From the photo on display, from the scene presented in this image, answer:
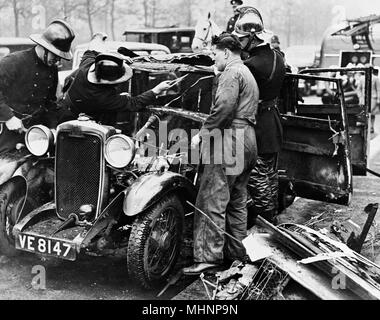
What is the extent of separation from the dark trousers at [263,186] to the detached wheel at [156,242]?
2.85ft

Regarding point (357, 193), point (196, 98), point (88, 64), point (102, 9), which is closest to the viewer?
point (88, 64)

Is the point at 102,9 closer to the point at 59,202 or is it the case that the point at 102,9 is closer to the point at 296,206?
the point at 296,206

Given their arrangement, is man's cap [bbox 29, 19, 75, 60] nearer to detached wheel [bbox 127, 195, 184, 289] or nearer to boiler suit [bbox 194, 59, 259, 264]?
boiler suit [bbox 194, 59, 259, 264]

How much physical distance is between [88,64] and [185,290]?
81.9 inches

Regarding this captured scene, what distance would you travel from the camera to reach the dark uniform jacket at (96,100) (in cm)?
442

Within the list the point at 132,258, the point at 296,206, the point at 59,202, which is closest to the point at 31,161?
the point at 59,202

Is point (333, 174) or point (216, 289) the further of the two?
point (333, 174)

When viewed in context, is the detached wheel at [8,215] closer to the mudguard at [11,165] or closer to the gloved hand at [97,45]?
the mudguard at [11,165]

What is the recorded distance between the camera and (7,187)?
4.53 m

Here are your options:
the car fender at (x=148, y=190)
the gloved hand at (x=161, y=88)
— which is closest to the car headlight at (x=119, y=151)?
the car fender at (x=148, y=190)

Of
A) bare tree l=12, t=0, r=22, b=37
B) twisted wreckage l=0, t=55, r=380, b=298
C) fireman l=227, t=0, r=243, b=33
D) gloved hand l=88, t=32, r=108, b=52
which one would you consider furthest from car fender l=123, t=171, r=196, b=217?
bare tree l=12, t=0, r=22, b=37

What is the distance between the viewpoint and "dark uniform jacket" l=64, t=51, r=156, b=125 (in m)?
4.42

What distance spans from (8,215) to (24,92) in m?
1.33

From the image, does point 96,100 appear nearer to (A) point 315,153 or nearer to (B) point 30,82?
(B) point 30,82
